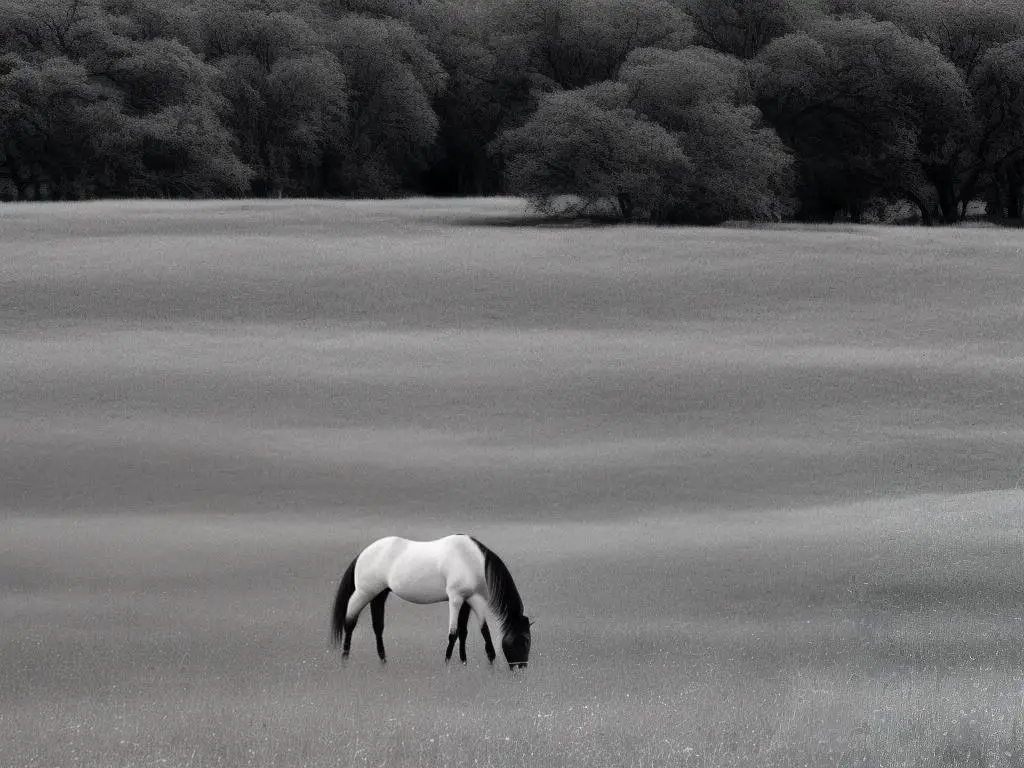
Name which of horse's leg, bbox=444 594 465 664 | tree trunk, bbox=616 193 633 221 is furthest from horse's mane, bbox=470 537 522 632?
tree trunk, bbox=616 193 633 221

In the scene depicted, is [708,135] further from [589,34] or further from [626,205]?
[589,34]

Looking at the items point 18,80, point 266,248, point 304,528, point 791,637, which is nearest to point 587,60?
point 266,248

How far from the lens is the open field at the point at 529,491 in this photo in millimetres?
5078

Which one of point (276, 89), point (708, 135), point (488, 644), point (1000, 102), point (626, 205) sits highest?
point (276, 89)

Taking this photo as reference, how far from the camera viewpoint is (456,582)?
4719mm

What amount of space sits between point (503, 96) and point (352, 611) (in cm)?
2038

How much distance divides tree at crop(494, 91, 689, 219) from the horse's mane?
630 inches

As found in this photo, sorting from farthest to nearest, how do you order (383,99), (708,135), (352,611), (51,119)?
(383,99) < (51,119) < (708,135) < (352,611)

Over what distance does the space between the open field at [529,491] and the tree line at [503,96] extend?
8.01 ft

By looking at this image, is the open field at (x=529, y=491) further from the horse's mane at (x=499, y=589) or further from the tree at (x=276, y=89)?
the tree at (x=276, y=89)

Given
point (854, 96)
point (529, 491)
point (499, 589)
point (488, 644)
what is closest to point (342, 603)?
point (488, 644)

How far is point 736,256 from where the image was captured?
63.8ft

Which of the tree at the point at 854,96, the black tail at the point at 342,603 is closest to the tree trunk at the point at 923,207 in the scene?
the tree at the point at 854,96

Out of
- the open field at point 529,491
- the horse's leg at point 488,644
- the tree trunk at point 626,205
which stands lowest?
the open field at point 529,491
